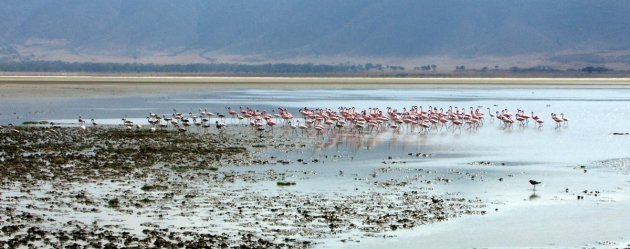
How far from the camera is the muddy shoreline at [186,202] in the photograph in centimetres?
1480

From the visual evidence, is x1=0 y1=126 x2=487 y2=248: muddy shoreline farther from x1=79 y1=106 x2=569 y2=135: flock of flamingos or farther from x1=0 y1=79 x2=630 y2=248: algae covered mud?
x1=79 y1=106 x2=569 y2=135: flock of flamingos

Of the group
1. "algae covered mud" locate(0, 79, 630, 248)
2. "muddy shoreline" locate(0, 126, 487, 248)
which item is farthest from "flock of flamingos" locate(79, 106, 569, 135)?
"muddy shoreline" locate(0, 126, 487, 248)

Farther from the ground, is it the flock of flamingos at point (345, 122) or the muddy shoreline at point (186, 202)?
the muddy shoreline at point (186, 202)

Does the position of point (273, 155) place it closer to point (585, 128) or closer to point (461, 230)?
point (461, 230)

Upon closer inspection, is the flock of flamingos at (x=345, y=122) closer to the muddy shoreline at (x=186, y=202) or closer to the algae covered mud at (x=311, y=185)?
the algae covered mud at (x=311, y=185)

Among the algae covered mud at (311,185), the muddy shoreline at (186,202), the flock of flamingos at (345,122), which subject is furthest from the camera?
the flock of flamingos at (345,122)

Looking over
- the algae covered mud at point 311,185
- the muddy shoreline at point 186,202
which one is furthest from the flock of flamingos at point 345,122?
the muddy shoreline at point 186,202

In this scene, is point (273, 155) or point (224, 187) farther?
point (273, 155)

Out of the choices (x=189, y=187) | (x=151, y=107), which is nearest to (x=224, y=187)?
(x=189, y=187)

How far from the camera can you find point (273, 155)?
2572 centimetres

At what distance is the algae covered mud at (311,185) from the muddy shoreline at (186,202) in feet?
0.12

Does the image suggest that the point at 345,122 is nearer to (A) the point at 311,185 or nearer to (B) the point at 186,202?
(A) the point at 311,185

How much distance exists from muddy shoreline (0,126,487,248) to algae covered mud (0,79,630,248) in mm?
36

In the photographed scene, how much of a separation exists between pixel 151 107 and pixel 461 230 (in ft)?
111
